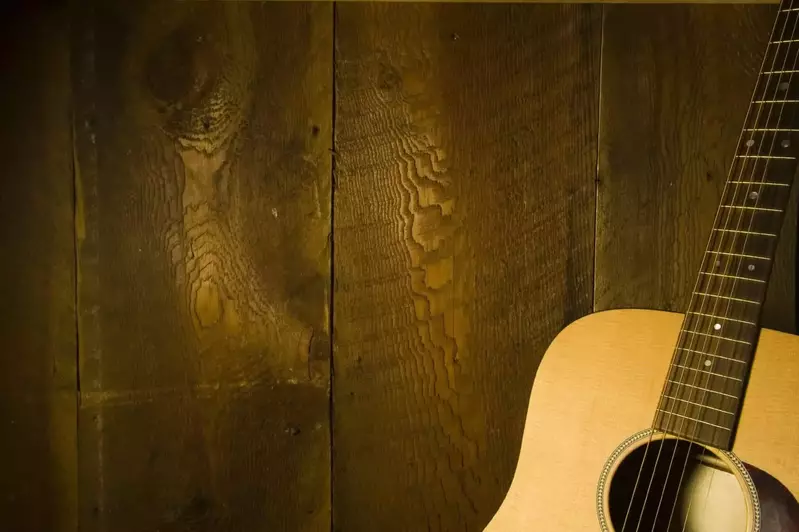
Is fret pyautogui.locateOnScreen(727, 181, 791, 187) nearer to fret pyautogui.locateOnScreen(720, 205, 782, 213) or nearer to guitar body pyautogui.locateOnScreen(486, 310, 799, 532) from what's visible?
fret pyautogui.locateOnScreen(720, 205, 782, 213)

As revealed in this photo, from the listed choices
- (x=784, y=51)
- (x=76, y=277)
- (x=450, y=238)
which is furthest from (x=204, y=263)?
(x=784, y=51)

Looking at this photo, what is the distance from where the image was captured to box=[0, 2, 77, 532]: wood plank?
0.92m

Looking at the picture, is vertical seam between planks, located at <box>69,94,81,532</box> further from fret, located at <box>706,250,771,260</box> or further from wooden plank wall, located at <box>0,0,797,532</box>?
fret, located at <box>706,250,771,260</box>

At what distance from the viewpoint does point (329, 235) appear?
961 mm

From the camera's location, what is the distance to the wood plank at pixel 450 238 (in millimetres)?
950

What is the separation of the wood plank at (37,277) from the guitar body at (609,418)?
661mm

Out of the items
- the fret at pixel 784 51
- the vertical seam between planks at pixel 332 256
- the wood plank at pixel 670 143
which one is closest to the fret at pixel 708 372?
the wood plank at pixel 670 143

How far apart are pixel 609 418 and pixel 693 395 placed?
3.9 inches

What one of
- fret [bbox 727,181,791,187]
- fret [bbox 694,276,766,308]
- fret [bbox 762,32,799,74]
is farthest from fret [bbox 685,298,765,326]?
fret [bbox 762,32,799,74]

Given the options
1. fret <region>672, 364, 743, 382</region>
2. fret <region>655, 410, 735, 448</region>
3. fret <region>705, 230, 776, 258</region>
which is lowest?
fret <region>655, 410, 735, 448</region>

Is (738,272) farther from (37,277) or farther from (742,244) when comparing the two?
(37,277)

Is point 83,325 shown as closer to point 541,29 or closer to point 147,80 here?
point 147,80

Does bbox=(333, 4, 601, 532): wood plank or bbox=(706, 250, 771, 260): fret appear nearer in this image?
bbox=(706, 250, 771, 260): fret

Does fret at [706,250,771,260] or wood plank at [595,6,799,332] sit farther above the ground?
wood plank at [595,6,799,332]
